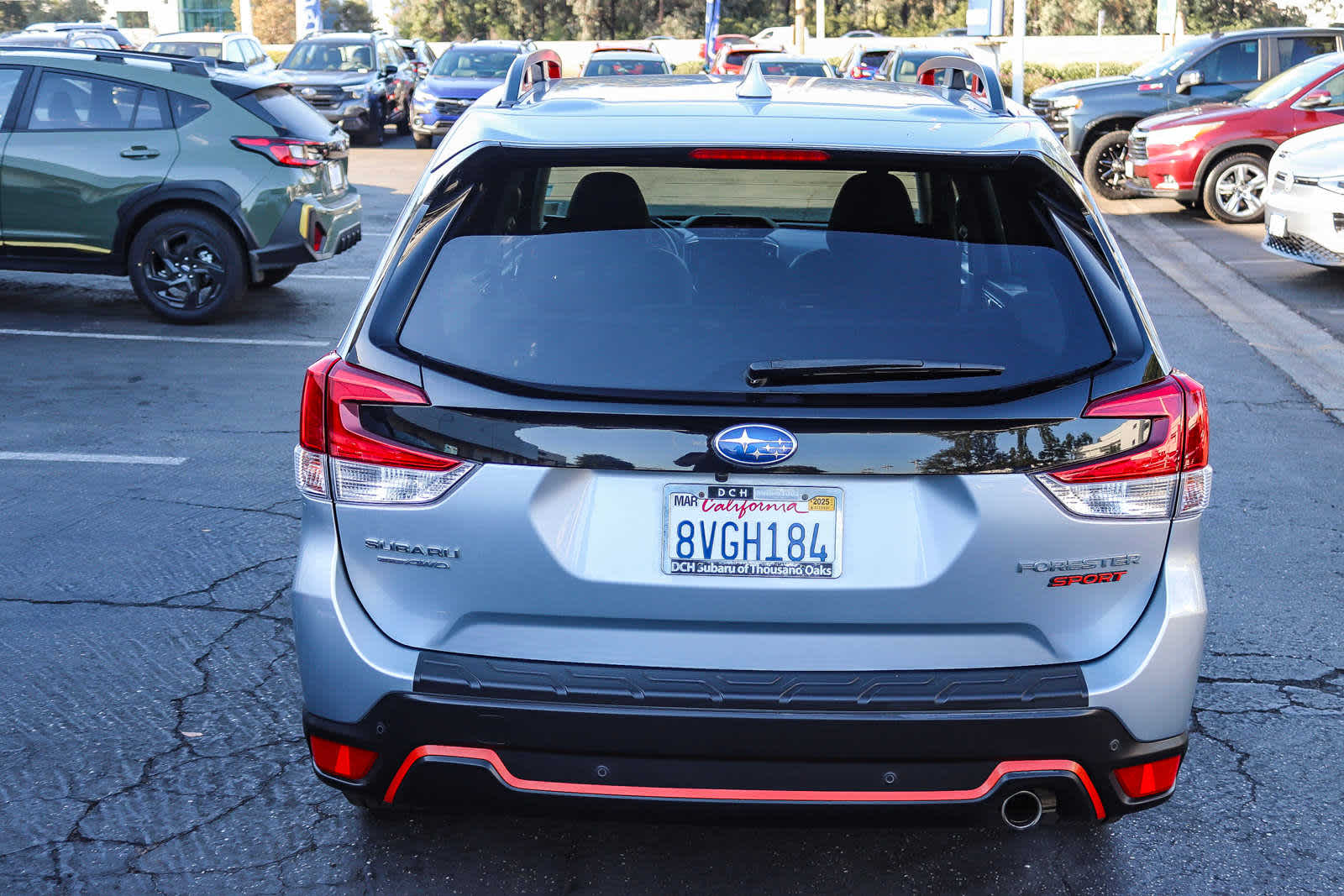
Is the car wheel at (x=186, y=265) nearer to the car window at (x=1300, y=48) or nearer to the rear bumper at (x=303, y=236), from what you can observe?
the rear bumper at (x=303, y=236)

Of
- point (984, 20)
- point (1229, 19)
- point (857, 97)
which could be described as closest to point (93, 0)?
point (1229, 19)

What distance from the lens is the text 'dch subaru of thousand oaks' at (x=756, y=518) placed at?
2.77 m

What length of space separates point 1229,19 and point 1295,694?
62216 mm

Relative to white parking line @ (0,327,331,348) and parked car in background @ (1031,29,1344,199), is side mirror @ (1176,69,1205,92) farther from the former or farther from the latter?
white parking line @ (0,327,331,348)

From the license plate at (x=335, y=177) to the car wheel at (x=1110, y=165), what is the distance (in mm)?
10967

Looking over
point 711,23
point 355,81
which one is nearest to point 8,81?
point 355,81

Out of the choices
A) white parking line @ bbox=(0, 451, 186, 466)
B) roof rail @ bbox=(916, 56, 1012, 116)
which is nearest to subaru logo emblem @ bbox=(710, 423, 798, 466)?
roof rail @ bbox=(916, 56, 1012, 116)

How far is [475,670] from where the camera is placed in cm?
283

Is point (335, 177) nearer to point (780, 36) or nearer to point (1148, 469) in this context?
point (1148, 469)

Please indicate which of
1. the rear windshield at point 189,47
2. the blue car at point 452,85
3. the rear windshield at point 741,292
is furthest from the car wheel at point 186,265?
the rear windshield at point 189,47

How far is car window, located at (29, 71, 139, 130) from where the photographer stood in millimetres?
10688

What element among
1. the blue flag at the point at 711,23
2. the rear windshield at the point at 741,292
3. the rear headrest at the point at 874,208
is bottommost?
the rear windshield at the point at 741,292

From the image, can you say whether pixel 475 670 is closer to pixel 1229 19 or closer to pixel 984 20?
pixel 984 20

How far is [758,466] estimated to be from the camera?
9.02 ft
